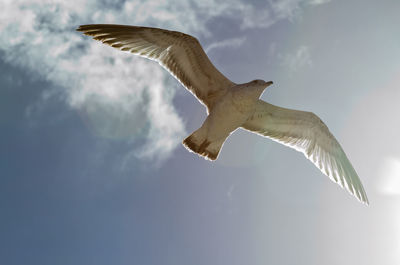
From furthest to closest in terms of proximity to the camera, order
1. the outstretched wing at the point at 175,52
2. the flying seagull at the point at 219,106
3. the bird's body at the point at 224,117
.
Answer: the bird's body at the point at 224,117 → the flying seagull at the point at 219,106 → the outstretched wing at the point at 175,52

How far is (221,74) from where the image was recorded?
28.3 ft

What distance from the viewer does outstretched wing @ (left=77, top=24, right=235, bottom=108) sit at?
8.05 metres

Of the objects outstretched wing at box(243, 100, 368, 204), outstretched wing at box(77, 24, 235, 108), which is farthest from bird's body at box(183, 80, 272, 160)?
outstretched wing at box(243, 100, 368, 204)

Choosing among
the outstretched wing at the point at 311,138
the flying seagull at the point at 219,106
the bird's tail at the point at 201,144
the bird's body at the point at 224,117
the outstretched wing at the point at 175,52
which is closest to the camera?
the outstretched wing at the point at 175,52

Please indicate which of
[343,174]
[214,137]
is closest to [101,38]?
[214,137]

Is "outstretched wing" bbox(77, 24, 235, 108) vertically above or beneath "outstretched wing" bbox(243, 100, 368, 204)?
above

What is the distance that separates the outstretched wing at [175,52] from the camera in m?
8.05

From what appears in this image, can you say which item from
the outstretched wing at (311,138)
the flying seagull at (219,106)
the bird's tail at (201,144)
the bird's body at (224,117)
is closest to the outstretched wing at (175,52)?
the flying seagull at (219,106)

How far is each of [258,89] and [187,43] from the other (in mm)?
1804

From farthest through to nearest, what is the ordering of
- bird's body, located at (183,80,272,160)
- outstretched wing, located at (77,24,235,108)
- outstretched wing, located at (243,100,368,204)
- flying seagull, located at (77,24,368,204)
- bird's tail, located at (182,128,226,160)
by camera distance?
outstretched wing, located at (243,100,368,204), bird's tail, located at (182,128,226,160), bird's body, located at (183,80,272,160), flying seagull, located at (77,24,368,204), outstretched wing, located at (77,24,235,108)

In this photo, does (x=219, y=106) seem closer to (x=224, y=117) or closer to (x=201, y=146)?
(x=224, y=117)

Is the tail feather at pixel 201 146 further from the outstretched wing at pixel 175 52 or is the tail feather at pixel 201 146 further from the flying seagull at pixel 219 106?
the outstretched wing at pixel 175 52

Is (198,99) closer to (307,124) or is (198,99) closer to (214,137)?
(214,137)

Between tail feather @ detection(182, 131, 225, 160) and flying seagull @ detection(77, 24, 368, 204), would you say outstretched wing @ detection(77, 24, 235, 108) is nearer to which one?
flying seagull @ detection(77, 24, 368, 204)
